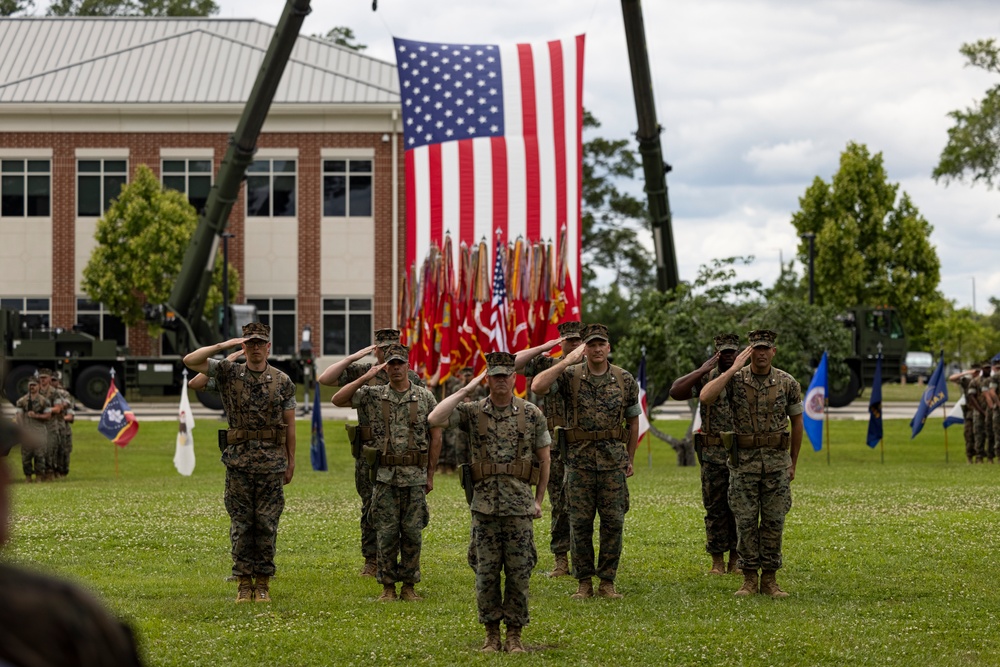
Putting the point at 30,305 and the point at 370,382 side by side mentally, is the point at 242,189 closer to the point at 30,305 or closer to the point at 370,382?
the point at 30,305

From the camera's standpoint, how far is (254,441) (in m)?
11.2

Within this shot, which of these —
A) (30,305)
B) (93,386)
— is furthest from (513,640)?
(30,305)

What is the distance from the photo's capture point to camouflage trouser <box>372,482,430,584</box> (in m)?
11.1

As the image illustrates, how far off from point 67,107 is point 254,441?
41503mm

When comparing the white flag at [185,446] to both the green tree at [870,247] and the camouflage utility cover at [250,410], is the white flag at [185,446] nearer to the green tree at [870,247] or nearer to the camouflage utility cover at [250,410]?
the camouflage utility cover at [250,410]

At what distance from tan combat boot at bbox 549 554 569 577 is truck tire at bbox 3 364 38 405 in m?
27.7

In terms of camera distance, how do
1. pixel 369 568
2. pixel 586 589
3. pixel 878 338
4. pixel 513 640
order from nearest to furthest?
pixel 513 640, pixel 586 589, pixel 369 568, pixel 878 338

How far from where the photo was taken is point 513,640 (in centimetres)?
927

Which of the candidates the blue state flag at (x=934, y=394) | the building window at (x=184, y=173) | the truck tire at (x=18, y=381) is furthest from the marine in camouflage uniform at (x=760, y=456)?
the building window at (x=184, y=173)

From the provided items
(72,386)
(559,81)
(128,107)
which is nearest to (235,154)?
(559,81)

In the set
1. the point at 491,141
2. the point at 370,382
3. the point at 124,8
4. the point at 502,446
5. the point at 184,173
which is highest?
the point at 124,8

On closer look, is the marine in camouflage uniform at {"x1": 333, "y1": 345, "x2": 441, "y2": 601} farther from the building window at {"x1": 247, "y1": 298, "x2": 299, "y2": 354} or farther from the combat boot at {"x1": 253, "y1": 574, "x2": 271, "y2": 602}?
the building window at {"x1": 247, "y1": 298, "x2": 299, "y2": 354}

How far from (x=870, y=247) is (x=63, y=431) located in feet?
125

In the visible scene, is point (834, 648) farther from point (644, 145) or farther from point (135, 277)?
point (135, 277)
